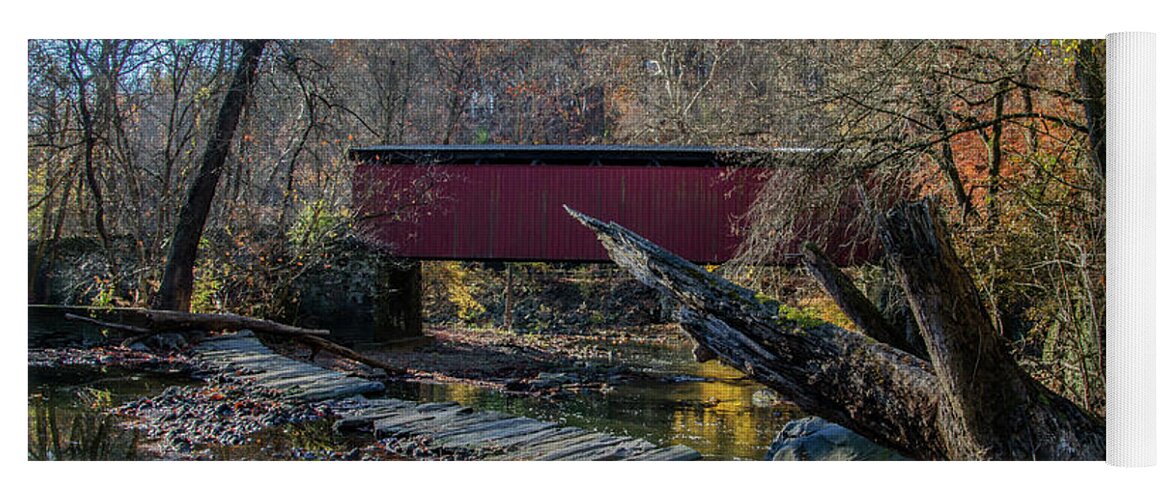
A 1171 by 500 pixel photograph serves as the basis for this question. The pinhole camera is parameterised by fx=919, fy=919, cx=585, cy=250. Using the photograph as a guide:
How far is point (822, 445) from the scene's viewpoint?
17.5 ft

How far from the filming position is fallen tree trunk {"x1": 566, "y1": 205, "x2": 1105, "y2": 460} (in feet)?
14.4

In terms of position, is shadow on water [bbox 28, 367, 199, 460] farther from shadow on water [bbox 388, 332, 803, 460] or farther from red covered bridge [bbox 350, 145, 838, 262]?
red covered bridge [bbox 350, 145, 838, 262]

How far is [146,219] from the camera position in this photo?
7.35 meters

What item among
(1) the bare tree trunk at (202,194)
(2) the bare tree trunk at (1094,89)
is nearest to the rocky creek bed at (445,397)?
(1) the bare tree trunk at (202,194)

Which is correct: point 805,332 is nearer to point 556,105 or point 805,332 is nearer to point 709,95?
point 709,95

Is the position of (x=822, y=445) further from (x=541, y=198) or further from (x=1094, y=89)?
(x=541, y=198)

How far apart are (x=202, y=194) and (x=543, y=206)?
2.79 m

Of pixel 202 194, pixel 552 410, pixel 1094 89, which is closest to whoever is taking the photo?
pixel 1094 89

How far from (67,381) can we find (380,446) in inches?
84.3

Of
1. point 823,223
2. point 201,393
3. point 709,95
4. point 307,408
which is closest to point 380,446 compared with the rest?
point 307,408

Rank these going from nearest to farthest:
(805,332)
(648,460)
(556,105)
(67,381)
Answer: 1. (805,332)
2. (648,460)
3. (67,381)
4. (556,105)

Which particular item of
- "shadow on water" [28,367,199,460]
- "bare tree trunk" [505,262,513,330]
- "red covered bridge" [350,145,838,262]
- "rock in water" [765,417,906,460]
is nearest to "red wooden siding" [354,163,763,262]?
"red covered bridge" [350,145,838,262]

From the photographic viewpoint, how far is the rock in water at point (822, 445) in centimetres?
516

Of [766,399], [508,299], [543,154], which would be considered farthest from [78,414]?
[508,299]
